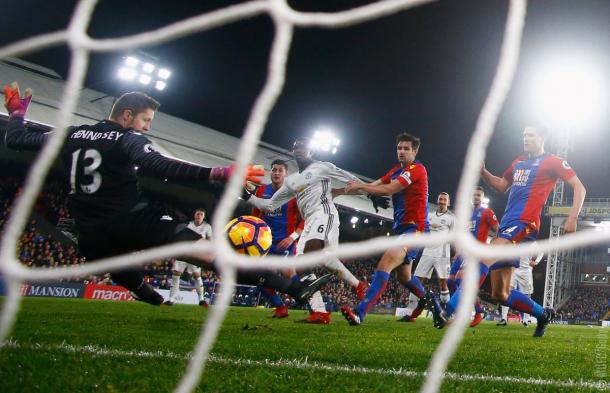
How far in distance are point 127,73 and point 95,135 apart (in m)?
13.2

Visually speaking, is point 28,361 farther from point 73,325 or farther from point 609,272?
point 609,272

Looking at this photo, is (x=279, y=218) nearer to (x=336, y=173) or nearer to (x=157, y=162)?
(x=336, y=173)

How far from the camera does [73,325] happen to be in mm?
4348

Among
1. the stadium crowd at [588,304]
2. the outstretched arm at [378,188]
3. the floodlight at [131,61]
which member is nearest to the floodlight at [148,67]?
the floodlight at [131,61]

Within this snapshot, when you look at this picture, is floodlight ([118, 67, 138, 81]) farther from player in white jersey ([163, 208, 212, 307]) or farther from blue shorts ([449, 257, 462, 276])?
blue shorts ([449, 257, 462, 276])

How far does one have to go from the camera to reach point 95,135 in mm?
3367

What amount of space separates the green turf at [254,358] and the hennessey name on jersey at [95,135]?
1.23 m

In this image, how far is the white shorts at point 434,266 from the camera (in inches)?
346

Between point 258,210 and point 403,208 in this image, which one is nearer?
point 403,208

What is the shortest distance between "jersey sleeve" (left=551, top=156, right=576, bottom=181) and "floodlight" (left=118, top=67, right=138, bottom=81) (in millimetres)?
13345

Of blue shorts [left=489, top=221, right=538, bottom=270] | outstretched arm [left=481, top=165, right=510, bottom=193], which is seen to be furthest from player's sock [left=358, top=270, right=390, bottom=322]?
outstretched arm [left=481, top=165, right=510, bottom=193]

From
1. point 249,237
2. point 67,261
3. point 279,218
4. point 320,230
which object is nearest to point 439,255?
point 279,218

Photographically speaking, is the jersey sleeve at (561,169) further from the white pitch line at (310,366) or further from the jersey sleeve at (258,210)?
the jersey sleeve at (258,210)

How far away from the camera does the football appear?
4.38m
